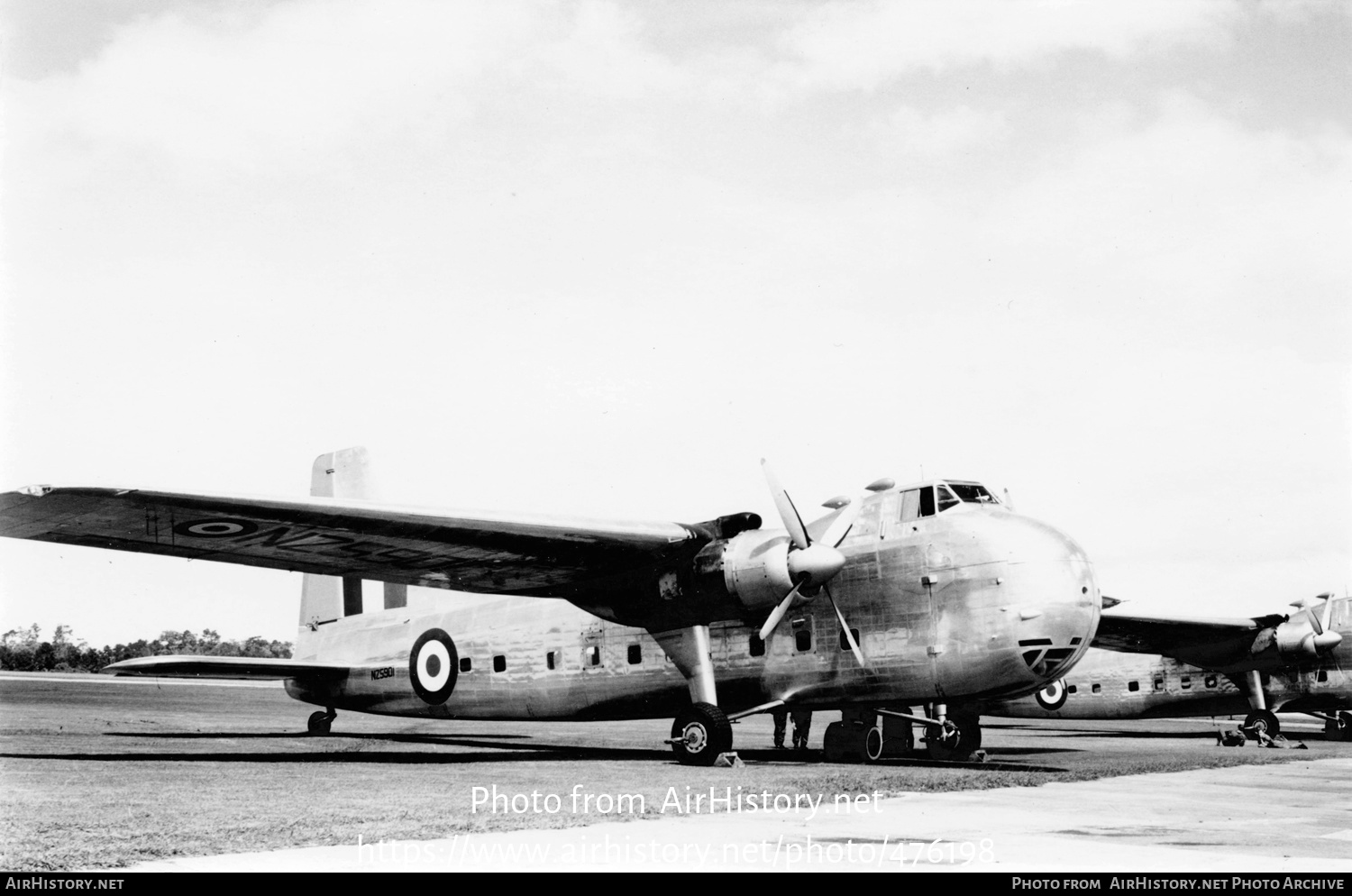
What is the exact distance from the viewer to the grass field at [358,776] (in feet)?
29.4

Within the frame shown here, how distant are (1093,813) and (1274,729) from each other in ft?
68.3

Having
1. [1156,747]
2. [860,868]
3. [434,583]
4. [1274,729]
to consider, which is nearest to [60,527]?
[434,583]

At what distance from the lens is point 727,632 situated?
19.1m

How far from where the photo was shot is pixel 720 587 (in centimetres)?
1739

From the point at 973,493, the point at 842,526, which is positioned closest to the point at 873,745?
the point at 842,526

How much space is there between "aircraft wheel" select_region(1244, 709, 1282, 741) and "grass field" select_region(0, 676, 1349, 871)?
35.4 inches

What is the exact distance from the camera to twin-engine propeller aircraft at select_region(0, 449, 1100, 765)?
16.0 meters

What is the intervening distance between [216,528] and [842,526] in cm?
886

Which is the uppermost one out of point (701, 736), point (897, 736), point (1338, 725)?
point (701, 736)

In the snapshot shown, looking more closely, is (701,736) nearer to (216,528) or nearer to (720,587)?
(720,587)

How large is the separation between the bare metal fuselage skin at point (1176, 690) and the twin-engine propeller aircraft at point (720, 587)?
12.6m

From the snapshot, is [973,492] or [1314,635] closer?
[973,492]

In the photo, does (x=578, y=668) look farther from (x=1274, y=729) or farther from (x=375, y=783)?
(x=1274, y=729)

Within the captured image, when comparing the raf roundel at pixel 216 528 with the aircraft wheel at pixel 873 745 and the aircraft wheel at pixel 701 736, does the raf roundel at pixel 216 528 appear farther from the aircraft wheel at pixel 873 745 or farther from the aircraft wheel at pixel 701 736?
the aircraft wheel at pixel 873 745
